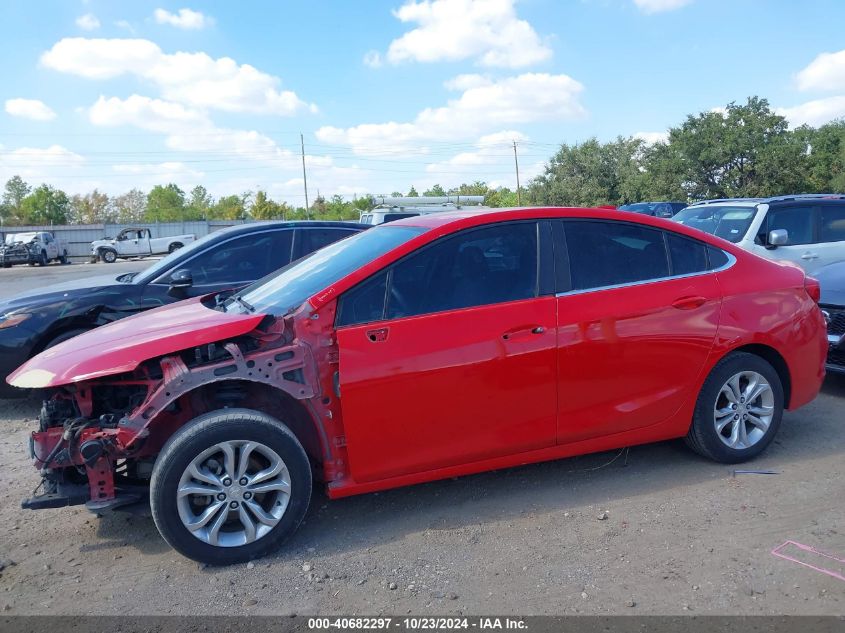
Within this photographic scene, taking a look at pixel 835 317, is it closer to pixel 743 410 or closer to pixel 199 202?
pixel 743 410

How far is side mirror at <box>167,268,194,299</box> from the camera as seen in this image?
594 centimetres

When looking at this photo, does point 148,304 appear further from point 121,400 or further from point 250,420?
point 250,420

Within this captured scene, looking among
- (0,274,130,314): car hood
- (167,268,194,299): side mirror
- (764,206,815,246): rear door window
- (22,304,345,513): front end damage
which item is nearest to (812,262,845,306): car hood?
(764,206,815,246): rear door window

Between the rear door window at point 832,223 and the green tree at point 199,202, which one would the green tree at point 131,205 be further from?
the rear door window at point 832,223

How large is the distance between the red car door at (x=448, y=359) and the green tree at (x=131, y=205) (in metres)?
96.1

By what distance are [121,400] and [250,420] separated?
79 cm

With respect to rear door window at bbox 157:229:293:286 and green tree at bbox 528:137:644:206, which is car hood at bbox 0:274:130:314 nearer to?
rear door window at bbox 157:229:293:286

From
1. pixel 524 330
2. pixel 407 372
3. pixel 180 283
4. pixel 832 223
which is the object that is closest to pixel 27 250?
pixel 180 283

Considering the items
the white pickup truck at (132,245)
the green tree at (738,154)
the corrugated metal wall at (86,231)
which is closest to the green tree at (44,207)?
the corrugated metal wall at (86,231)

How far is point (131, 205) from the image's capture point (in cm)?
9406

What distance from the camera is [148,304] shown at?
618cm

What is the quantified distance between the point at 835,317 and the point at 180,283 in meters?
5.69

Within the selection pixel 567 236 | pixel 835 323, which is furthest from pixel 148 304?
pixel 835 323

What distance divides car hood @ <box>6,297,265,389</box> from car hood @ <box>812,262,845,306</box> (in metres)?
4.98
